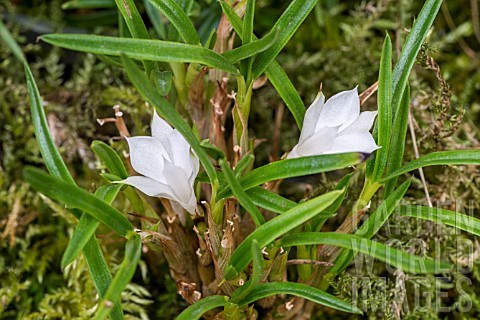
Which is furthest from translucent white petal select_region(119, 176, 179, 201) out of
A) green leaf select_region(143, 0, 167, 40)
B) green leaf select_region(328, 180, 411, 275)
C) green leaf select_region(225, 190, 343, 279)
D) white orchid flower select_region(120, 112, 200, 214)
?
green leaf select_region(143, 0, 167, 40)

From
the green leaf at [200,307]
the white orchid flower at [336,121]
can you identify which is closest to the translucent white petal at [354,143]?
the white orchid flower at [336,121]

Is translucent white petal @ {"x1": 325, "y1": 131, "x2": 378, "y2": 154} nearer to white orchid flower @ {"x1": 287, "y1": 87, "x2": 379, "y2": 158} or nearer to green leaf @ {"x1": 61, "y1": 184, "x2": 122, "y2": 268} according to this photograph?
white orchid flower @ {"x1": 287, "y1": 87, "x2": 379, "y2": 158}

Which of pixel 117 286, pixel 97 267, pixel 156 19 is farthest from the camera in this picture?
pixel 156 19

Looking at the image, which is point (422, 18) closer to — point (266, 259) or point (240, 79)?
point (240, 79)

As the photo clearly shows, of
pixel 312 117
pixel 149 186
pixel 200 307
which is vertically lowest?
pixel 200 307

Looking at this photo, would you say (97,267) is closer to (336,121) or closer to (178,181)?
(178,181)

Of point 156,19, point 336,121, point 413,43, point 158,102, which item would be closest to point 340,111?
point 336,121

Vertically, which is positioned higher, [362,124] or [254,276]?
[362,124]
